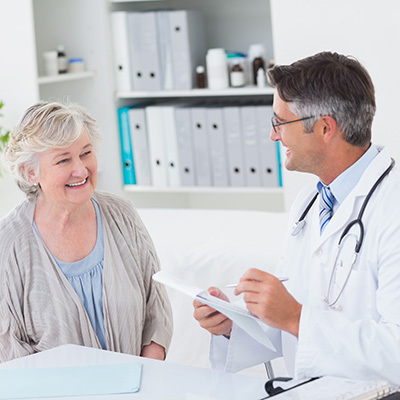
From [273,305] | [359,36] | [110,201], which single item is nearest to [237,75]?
[359,36]

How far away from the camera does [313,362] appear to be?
150 cm

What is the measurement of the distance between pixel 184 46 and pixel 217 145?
0.45 m

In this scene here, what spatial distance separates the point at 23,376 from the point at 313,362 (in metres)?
0.59

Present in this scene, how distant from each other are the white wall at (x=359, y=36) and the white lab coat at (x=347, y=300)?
1.23 m

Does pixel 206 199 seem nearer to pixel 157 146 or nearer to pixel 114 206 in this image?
pixel 157 146

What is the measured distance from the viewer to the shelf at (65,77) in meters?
3.37

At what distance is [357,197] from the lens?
1.67 m

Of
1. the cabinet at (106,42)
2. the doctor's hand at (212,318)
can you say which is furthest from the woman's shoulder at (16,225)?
the cabinet at (106,42)

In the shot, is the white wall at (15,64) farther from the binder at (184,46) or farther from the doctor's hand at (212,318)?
the doctor's hand at (212,318)

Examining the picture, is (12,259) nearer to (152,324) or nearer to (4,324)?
(4,324)

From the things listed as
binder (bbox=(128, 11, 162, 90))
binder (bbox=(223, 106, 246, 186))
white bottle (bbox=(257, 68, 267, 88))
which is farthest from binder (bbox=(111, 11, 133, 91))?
white bottle (bbox=(257, 68, 267, 88))

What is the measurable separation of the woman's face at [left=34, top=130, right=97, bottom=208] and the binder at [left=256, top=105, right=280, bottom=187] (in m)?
1.46

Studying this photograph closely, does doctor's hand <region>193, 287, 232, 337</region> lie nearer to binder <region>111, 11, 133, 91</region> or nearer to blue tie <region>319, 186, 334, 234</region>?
blue tie <region>319, 186, 334, 234</region>

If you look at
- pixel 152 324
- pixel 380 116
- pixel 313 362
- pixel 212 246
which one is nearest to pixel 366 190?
pixel 313 362
